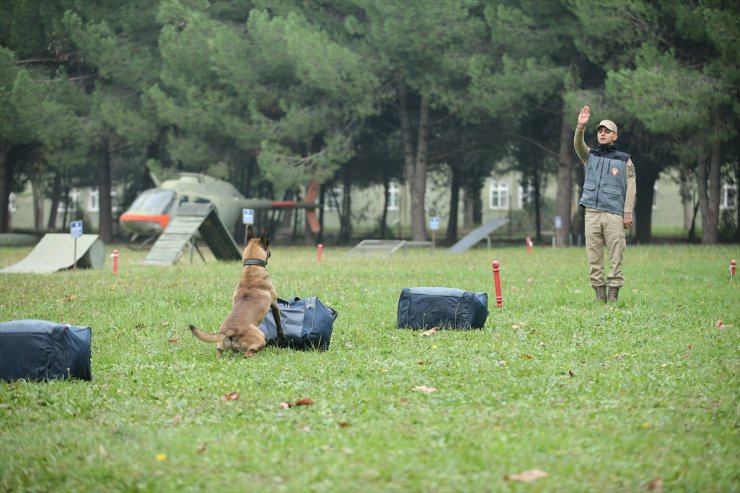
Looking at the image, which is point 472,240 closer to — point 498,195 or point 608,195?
point 608,195

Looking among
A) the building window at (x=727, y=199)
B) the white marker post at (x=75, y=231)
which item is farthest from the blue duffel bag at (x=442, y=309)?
the building window at (x=727, y=199)

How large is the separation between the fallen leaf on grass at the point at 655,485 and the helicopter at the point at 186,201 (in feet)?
103

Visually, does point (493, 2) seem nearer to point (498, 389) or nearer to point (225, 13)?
point (225, 13)

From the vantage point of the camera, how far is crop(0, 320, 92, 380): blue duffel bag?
8648 millimetres

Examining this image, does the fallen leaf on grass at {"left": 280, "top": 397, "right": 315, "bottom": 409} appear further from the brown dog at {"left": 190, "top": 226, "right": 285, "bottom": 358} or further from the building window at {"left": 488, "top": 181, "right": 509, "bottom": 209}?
the building window at {"left": 488, "top": 181, "right": 509, "bottom": 209}

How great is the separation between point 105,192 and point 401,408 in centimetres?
4167

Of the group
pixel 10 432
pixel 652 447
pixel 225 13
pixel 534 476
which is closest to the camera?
pixel 534 476

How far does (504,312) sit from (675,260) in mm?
12468

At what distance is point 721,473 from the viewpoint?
5660 millimetres

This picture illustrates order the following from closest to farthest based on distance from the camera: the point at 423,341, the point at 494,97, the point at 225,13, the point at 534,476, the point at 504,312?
1. the point at 534,476
2. the point at 423,341
3. the point at 504,312
4. the point at 494,97
5. the point at 225,13

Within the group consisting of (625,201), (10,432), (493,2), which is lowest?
(10,432)

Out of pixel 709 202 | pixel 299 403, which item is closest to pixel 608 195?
pixel 299 403

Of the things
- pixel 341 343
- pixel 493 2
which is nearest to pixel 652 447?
pixel 341 343

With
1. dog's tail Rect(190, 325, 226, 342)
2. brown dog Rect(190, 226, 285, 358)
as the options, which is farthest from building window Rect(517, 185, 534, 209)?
dog's tail Rect(190, 325, 226, 342)
